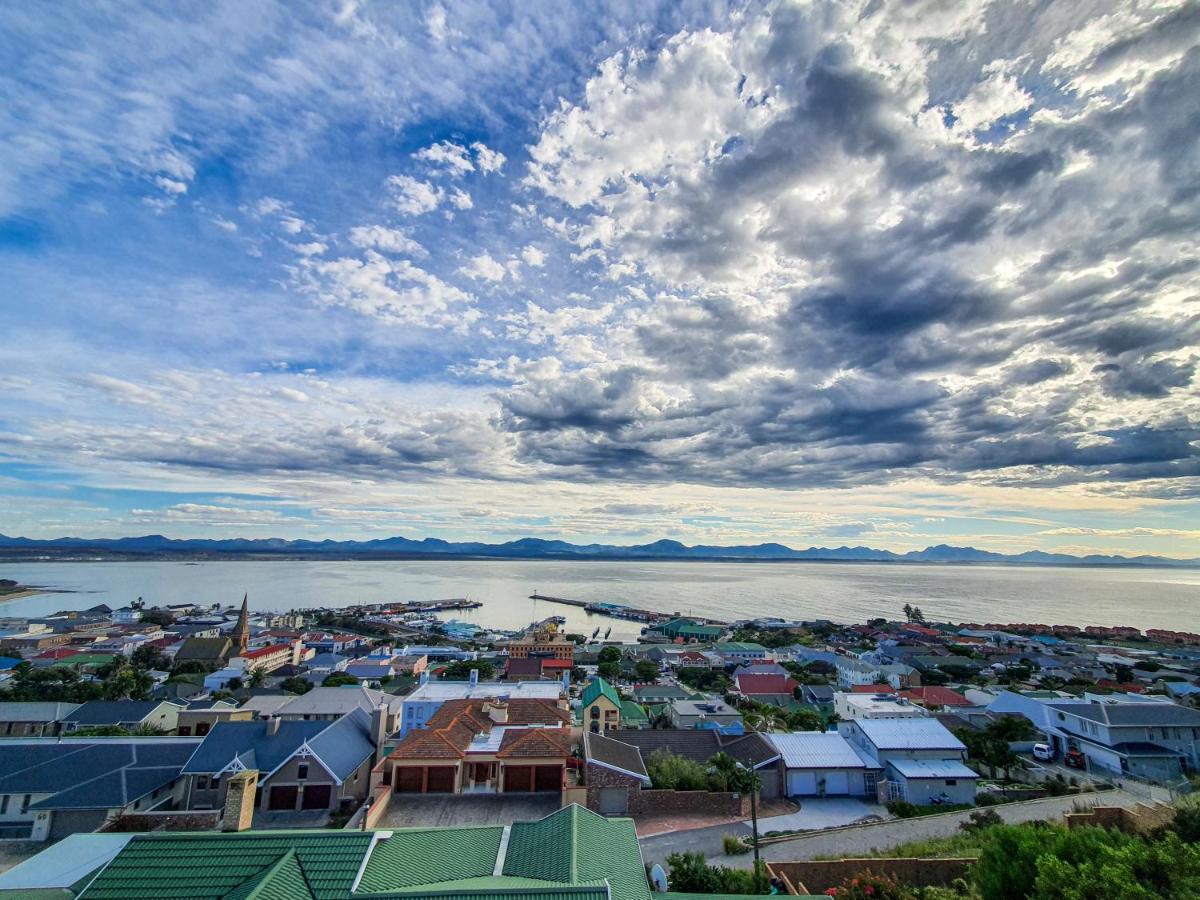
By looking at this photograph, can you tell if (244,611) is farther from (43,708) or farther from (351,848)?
(351,848)

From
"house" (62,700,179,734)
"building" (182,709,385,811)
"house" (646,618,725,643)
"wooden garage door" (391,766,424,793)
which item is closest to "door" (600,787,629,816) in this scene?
"wooden garage door" (391,766,424,793)

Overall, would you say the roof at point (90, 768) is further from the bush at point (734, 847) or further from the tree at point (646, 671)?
the tree at point (646, 671)

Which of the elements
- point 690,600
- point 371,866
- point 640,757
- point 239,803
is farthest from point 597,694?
point 690,600

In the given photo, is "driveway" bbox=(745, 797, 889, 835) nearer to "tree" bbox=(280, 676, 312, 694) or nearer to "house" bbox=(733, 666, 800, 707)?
"house" bbox=(733, 666, 800, 707)

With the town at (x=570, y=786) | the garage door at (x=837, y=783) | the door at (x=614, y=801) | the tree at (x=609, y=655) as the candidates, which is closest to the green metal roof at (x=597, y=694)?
the town at (x=570, y=786)

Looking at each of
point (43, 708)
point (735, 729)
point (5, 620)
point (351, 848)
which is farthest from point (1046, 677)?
point (5, 620)

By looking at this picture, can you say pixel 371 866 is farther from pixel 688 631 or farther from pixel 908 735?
pixel 688 631
